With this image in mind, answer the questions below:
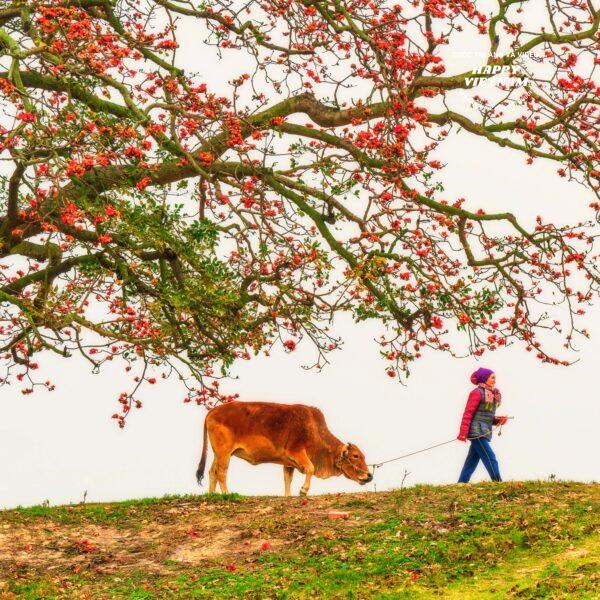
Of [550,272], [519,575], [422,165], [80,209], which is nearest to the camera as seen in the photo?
[519,575]

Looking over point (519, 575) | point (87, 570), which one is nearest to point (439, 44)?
point (519, 575)

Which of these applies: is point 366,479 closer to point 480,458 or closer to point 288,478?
point 288,478

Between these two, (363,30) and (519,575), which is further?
(363,30)

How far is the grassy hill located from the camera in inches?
648

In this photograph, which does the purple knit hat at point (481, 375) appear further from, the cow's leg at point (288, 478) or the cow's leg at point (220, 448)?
the cow's leg at point (220, 448)

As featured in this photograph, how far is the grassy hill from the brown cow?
196 centimetres

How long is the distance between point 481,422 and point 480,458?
0.74 m

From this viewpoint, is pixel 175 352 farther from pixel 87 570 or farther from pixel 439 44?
pixel 439 44

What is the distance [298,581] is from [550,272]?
7707 mm

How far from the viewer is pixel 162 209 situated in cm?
1931

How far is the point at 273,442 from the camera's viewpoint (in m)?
23.5

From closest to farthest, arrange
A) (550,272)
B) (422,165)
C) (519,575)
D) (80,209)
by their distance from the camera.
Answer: (519,575)
(80,209)
(422,165)
(550,272)

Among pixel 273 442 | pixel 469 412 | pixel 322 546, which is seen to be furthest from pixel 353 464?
pixel 322 546

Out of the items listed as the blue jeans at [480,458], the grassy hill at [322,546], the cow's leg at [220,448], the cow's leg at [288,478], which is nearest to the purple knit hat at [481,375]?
the blue jeans at [480,458]
